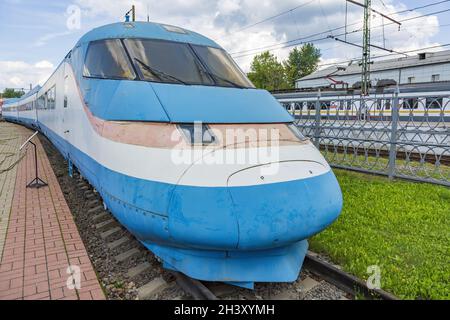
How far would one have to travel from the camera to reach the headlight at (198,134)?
281 centimetres

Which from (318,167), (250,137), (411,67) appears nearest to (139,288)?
(250,137)

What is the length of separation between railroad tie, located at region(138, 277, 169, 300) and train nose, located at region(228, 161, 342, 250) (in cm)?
108

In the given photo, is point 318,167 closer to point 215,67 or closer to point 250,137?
point 250,137

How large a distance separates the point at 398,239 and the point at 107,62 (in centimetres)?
415

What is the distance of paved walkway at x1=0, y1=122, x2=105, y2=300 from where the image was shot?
307cm

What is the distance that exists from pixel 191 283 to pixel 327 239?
6.60 ft

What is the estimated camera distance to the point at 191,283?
3.02 m

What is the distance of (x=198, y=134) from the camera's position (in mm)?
2871

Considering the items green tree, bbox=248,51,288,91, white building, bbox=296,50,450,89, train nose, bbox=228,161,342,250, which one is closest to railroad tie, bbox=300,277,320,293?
train nose, bbox=228,161,342,250

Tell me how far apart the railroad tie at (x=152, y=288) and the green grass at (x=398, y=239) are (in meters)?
1.86

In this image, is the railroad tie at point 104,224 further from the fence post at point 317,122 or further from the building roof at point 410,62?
the building roof at point 410,62

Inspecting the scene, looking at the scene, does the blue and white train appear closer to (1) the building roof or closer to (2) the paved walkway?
(2) the paved walkway

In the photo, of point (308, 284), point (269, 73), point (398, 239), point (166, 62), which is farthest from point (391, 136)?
point (269, 73)

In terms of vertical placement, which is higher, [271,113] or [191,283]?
[271,113]
